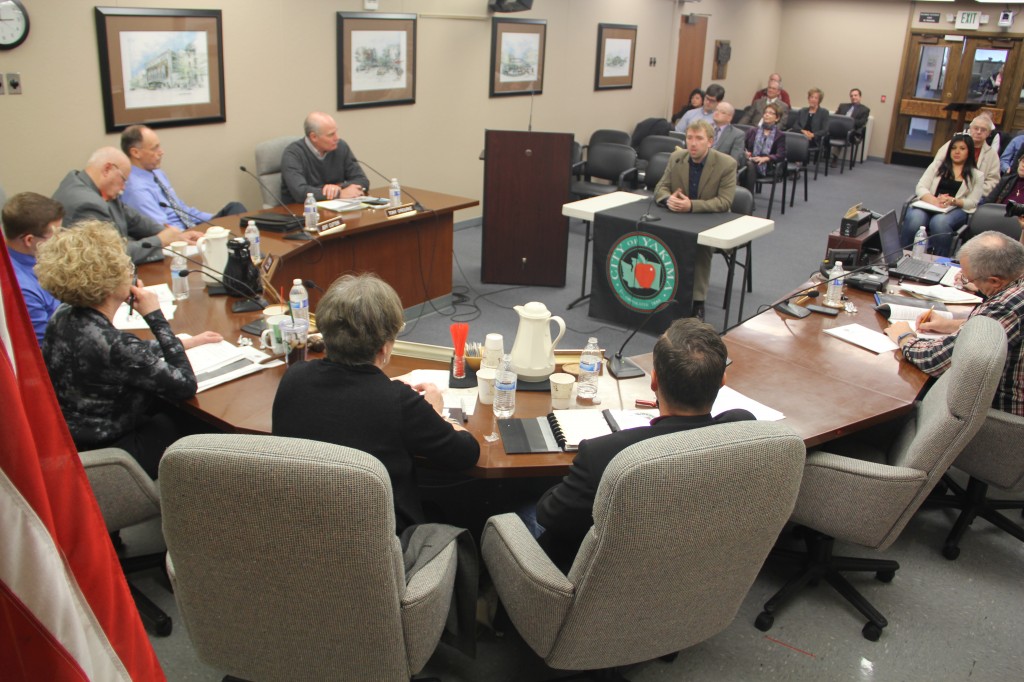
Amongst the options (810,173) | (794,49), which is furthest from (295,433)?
(794,49)

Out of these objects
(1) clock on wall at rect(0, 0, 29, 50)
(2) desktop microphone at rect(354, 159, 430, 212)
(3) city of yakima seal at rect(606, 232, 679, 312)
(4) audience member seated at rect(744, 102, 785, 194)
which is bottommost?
(3) city of yakima seal at rect(606, 232, 679, 312)

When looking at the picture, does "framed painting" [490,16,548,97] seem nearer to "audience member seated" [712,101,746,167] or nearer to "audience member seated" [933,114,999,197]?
"audience member seated" [712,101,746,167]

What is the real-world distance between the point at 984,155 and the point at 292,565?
646cm

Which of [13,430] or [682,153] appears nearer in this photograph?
[13,430]

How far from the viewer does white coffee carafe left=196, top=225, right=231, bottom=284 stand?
11.6ft

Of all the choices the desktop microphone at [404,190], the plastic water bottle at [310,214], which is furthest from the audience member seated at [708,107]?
the plastic water bottle at [310,214]

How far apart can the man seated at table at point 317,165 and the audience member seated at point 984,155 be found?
447 cm

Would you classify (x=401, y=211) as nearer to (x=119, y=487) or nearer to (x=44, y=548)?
(x=119, y=487)

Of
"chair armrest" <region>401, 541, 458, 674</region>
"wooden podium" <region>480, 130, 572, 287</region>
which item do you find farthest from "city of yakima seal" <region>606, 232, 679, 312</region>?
"chair armrest" <region>401, 541, 458, 674</region>

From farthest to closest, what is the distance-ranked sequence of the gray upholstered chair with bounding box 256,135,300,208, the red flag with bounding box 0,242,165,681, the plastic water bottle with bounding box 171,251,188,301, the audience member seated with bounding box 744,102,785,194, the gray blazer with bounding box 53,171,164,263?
1. the audience member seated with bounding box 744,102,785,194
2. the gray upholstered chair with bounding box 256,135,300,208
3. the gray blazer with bounding box 53,171,164,263
4. the plastic water bottle with bounding box 171,251,188,301
5. the red flag with bounding box 0,242,165,681

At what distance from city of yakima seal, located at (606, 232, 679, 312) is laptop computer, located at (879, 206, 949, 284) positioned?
44.5 inches

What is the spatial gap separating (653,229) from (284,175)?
2.32 m

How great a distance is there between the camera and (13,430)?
0.78 m

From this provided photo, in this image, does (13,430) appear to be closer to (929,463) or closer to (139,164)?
(929,463)
